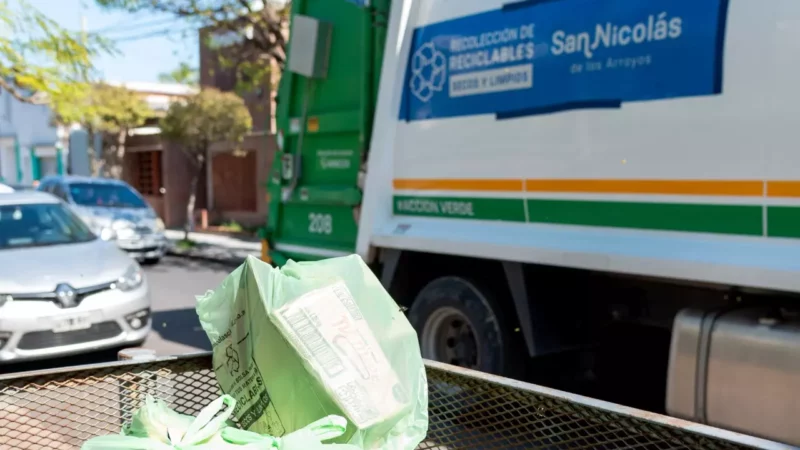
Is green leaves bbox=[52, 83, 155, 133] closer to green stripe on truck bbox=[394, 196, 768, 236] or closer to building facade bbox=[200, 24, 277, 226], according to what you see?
building facade bbox=[200, 24, 277, 226]

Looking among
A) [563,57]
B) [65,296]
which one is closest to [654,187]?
[563,57]

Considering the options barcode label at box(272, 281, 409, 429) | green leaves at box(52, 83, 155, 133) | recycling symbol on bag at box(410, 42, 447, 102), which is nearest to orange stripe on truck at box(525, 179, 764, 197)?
recycling symbol on bag at box(410, 42, 447, 102)

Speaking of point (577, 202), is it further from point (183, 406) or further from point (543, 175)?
point (183, 406)

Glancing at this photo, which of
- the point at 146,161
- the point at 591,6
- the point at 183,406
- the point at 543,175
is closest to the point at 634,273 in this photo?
the point at 543,175

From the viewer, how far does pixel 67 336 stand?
5.71 metres

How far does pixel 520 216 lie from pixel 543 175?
28 cm

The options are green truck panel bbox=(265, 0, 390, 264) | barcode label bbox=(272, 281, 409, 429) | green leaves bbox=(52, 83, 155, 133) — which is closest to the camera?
barcode label bbox=(272, 281, 409, 429)

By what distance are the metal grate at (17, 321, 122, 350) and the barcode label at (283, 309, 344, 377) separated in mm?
4550

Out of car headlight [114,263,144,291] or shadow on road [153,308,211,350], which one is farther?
shadow on road [153,308,211,350]

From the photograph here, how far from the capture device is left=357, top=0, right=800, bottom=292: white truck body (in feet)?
10.2

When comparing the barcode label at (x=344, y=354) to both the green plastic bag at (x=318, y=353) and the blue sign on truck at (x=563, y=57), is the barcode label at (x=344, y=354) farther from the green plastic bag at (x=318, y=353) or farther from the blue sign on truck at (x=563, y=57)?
the blue sign on truck at (x=563, y=57)

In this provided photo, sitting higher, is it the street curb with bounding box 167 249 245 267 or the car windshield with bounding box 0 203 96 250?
the car windshield with bounding box 0 203 96 250

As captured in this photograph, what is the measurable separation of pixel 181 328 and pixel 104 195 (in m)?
6.20

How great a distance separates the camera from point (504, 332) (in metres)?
4.26
